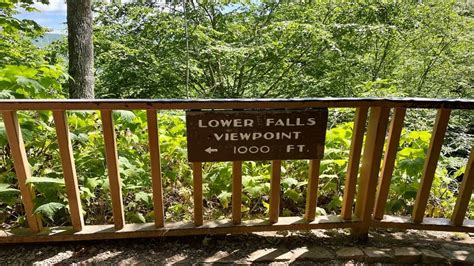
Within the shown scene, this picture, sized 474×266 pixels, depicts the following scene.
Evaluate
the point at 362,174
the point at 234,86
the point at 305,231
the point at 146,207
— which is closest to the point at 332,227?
the point at 305,231

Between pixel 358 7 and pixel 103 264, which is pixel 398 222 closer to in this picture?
pixel 103 264

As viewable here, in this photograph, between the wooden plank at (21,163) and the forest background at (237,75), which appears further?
the forest background at (237,75)

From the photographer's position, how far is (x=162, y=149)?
2760 millimetres

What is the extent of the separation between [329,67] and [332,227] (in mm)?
5788

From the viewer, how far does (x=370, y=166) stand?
7.27 ft

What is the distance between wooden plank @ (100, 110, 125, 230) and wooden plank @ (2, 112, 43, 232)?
1.55 ft

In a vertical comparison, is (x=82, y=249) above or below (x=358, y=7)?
below

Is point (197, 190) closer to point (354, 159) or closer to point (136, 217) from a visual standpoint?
point (136, 217)

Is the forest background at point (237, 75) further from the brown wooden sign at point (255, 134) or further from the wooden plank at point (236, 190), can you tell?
the brown wooden sign at point (255, 134)

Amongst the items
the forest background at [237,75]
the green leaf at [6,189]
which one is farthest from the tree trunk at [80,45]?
the green leaf at [6,189]

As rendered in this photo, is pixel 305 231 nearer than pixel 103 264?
No

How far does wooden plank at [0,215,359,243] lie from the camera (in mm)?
2154

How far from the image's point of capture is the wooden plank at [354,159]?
2.10 meters

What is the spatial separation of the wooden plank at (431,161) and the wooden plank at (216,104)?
0.29 feet
